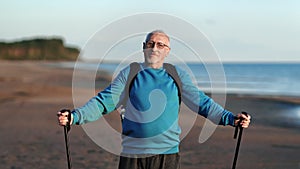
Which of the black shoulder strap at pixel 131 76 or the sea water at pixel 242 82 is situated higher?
the sea water at pixel 242 82

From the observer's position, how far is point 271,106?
22.4 meters

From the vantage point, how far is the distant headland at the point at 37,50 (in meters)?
150

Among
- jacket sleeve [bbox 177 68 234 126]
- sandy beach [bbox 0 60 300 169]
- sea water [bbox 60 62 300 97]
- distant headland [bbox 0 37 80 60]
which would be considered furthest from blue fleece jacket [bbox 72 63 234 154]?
distant headland [bbox 0 37 80 60]

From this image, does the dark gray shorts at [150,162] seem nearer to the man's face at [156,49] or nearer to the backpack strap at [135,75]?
the backpack strap at [135,75]

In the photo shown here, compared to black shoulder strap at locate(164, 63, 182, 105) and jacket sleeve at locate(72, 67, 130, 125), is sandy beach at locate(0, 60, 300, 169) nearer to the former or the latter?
jacket sleeve at locate(72, 67, 130, 125)

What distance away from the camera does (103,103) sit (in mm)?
4719

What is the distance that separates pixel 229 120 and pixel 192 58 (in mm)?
835

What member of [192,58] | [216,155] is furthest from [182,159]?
[192,58]

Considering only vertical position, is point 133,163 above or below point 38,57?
below

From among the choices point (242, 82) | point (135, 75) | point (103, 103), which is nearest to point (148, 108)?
point (135, 75)

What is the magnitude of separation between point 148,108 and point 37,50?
540ft

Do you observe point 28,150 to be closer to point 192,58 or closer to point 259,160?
point 259,160

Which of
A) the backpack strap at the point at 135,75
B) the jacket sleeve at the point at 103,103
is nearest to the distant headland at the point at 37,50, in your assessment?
the jacket sleeve at the point at 103,103

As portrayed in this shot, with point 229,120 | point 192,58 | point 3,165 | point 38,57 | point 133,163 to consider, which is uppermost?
point 38,57
